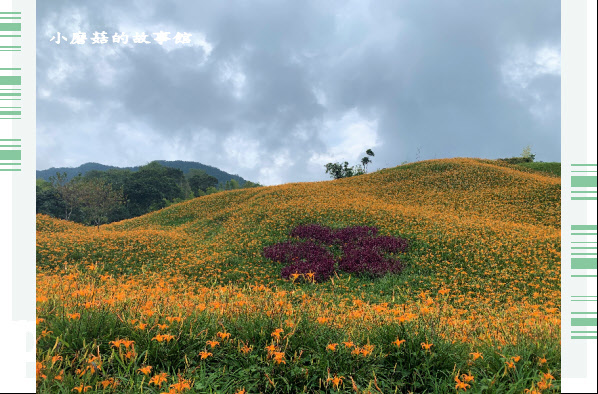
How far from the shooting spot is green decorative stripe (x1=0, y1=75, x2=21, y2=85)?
2504 mm

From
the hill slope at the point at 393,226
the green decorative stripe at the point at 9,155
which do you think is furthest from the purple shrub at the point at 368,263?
the green decorative stripe at the point at 9,155

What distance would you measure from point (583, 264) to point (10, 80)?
14.2ft

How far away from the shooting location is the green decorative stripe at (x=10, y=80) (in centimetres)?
250

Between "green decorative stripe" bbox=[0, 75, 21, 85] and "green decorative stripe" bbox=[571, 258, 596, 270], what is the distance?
4.24m

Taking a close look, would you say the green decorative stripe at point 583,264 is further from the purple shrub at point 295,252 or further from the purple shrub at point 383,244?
the purple shrub at point 383,244

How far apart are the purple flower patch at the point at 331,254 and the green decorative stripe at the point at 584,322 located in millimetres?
8277

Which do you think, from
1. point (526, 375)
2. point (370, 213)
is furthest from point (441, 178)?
point (526, 375)

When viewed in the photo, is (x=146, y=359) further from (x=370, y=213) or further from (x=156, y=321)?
(x=370, y=213)

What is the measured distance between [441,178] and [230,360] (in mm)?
28176

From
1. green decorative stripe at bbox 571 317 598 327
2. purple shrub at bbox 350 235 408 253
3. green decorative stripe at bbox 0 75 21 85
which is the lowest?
purple shrub at bbox 350 235 408 253

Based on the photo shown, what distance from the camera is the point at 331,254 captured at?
41.0 ft

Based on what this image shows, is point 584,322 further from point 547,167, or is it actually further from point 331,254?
point 547,167

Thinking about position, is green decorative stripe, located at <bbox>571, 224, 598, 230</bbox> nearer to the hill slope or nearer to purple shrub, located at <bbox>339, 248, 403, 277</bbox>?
the hill slope

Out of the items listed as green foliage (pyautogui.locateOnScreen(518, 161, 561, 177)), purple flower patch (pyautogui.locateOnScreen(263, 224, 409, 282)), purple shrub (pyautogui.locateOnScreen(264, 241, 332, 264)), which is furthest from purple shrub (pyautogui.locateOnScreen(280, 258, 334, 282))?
green foliage (pyautogui.locateOnScreen(518, 161, 561, 177))
